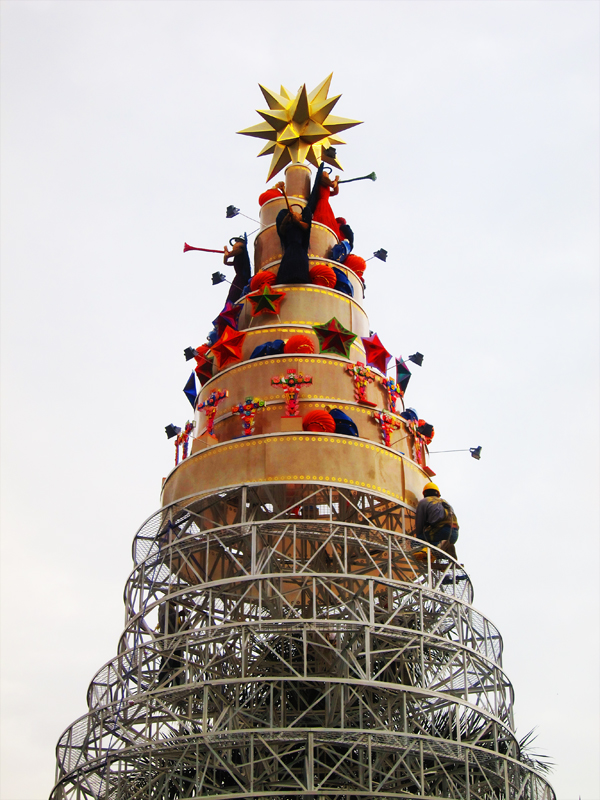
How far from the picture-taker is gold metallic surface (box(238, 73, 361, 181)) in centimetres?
4834

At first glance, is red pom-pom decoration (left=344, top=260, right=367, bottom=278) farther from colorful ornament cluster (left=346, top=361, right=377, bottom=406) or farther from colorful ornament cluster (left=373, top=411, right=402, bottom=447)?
colorful ornament cluster (left=373, top=411, right=402, bottom=447)

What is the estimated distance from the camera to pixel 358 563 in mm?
39312

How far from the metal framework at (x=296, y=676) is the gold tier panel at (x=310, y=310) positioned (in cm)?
825

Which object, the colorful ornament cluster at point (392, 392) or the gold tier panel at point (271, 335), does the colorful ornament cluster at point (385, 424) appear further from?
the gold tier panel at point (271, 335)

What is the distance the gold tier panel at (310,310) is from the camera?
43.3 m

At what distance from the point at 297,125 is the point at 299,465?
62.3ft

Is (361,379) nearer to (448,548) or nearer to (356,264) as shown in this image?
(448,548)

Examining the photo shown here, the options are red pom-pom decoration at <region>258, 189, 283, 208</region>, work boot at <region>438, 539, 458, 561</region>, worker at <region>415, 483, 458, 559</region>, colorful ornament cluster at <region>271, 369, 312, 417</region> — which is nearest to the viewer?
worker at <region>415, 483, 458, 559</region>

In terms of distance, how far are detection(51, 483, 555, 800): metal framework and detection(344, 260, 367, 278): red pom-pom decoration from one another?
1313cm

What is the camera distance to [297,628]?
110 ft

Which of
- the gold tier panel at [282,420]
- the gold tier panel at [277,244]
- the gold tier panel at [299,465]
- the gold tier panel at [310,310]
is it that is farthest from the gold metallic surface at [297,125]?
the gold tier panel at [299,465]

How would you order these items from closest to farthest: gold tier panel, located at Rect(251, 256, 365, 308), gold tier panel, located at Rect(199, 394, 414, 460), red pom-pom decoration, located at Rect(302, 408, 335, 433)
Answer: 1. red pom-pom decoration, located at Rect(302, 408, 335, 433)
2. gold tier panel, located at Rect(199, 394, 414, 460)
3. gold tier panel, located at Rect(251, 256, 365, 308)

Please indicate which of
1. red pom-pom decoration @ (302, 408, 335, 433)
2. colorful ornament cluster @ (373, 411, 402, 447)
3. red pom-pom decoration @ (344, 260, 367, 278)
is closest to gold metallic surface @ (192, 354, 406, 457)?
colorful ornament cluster @ (373, 411, 402, 447)

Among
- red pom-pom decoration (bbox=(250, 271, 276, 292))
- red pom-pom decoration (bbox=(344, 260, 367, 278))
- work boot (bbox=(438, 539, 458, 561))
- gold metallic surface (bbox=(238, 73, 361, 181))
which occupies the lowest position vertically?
work boot (bbox=(438, 539, 458, 561))
